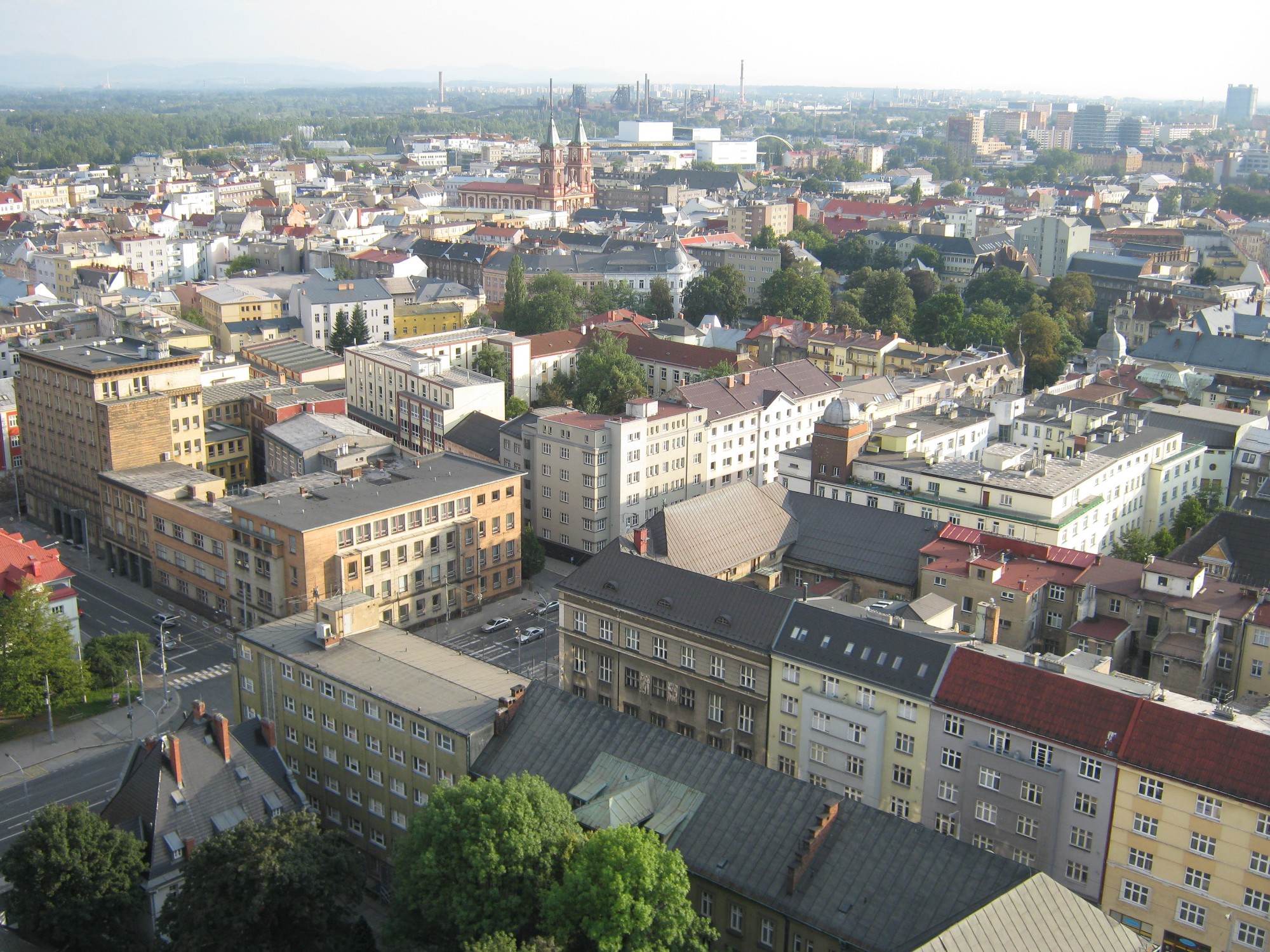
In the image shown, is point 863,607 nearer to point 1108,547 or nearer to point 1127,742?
point 1127,742

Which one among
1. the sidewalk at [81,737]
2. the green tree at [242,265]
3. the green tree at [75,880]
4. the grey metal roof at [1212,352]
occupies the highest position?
the green tree at [242,265]

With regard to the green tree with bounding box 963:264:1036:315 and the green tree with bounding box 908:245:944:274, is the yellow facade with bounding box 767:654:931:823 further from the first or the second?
the green tree with bounding box 908:245:944:274

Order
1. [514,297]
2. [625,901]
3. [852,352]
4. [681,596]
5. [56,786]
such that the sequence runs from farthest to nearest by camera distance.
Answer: [514,297] < [852,352] < [56,786] < [681,596] < [625,901]

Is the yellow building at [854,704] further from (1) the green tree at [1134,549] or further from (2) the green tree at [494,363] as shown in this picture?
(2) the green tree at [494,363]

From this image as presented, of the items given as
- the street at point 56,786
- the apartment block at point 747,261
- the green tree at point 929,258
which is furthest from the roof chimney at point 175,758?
the green tree at point 929,258

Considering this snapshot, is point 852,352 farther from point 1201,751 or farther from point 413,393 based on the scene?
point 1201,751

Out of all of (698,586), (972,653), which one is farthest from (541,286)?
(972,653)

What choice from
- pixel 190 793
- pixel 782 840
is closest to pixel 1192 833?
pixel 782 840
